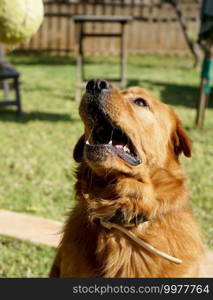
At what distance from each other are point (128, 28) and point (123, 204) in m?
14.6

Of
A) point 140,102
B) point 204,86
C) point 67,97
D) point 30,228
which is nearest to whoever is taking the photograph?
point 140,102

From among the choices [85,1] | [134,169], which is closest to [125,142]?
[134,169]

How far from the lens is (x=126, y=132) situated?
8.77 ft

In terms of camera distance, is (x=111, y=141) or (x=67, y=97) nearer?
(x=111, y=141)

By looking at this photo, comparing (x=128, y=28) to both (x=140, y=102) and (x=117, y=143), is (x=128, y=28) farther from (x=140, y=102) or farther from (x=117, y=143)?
(x=117, y=143)

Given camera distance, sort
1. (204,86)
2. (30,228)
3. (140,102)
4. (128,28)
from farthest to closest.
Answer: (128,28), (204,86), (30,228), (140,102)

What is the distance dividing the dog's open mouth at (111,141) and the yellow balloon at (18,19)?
2.94 ft

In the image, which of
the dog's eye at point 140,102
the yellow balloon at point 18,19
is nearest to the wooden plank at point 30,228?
the dog's eye at point 140,102

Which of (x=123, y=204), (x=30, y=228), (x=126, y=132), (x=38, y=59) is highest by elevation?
(x=126, y=132)

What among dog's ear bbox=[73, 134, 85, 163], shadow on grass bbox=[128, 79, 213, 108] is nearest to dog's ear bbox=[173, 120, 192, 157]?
dog's ear bbox=[73, 134, 85, 163]

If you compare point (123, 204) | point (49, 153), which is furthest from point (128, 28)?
point (123, 204)

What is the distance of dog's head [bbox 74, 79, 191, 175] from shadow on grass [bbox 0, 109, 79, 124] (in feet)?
15.7

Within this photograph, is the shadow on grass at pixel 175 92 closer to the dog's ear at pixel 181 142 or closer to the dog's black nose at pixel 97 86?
the dog's ear at pixel 181 142

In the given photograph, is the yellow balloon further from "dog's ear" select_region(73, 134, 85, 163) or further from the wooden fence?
the wooden fence
